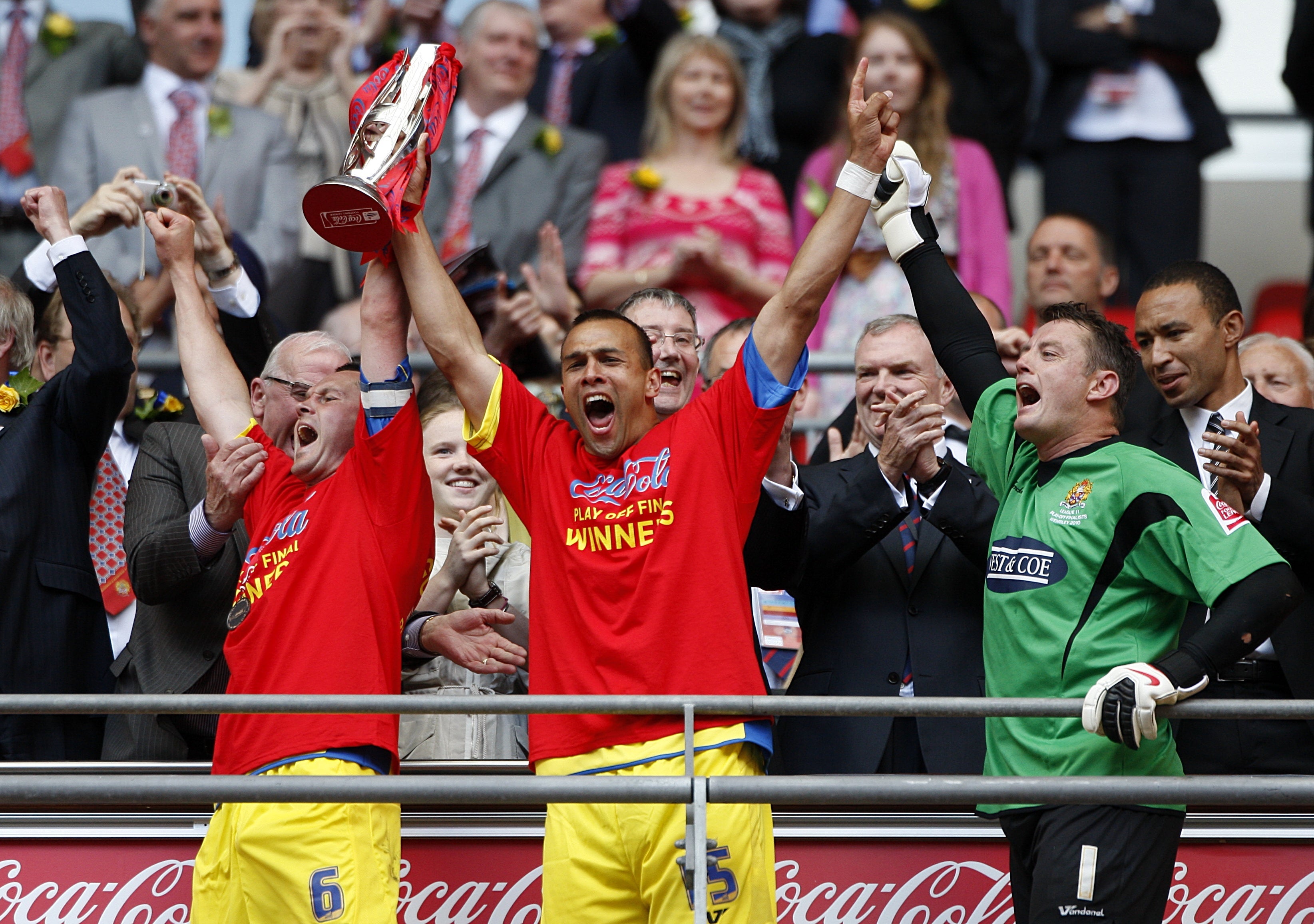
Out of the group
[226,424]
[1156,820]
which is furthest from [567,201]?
[1156,820]

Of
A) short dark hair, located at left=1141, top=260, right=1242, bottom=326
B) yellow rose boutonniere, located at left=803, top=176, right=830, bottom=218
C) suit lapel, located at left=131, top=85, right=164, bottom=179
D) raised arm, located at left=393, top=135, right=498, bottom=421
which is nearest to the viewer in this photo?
raised arm, located at left=393, top=135, right=498, bottom=421

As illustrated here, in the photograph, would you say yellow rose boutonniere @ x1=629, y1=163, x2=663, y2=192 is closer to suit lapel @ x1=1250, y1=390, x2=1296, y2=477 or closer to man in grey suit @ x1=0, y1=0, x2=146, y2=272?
man in grey suit @ x1=0, y1=0, x2=146, y2=272

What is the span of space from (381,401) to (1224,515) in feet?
6.89

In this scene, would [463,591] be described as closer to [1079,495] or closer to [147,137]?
[1079,495]

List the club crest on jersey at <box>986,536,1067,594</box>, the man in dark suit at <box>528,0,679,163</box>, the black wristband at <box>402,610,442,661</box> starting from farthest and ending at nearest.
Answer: the man in dark suit at <box>528,0,679,163</box>, the black wristband at <box>402,610,442,661</box>, the club crest on jersey at <box>986,536,1067,594</box>

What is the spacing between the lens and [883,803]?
14.9 ft

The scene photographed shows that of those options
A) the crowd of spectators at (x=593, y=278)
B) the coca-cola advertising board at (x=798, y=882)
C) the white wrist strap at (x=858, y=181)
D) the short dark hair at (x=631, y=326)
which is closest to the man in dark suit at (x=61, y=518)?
the crowd of spectators at (x=593, y=278)

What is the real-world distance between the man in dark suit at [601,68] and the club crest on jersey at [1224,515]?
14.4 ft

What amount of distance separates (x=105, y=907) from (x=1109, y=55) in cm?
584

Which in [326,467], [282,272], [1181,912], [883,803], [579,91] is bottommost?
[1181,912]

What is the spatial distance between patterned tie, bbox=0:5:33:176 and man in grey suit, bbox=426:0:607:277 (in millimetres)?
2001

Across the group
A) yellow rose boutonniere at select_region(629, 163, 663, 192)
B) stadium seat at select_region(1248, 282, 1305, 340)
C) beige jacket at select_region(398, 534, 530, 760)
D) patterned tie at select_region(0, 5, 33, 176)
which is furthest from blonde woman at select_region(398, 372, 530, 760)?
stadium seat at select_region(1248, 282, 1305, 340)

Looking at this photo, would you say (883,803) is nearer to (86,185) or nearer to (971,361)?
(971,361)

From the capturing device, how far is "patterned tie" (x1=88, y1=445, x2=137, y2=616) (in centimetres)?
564
